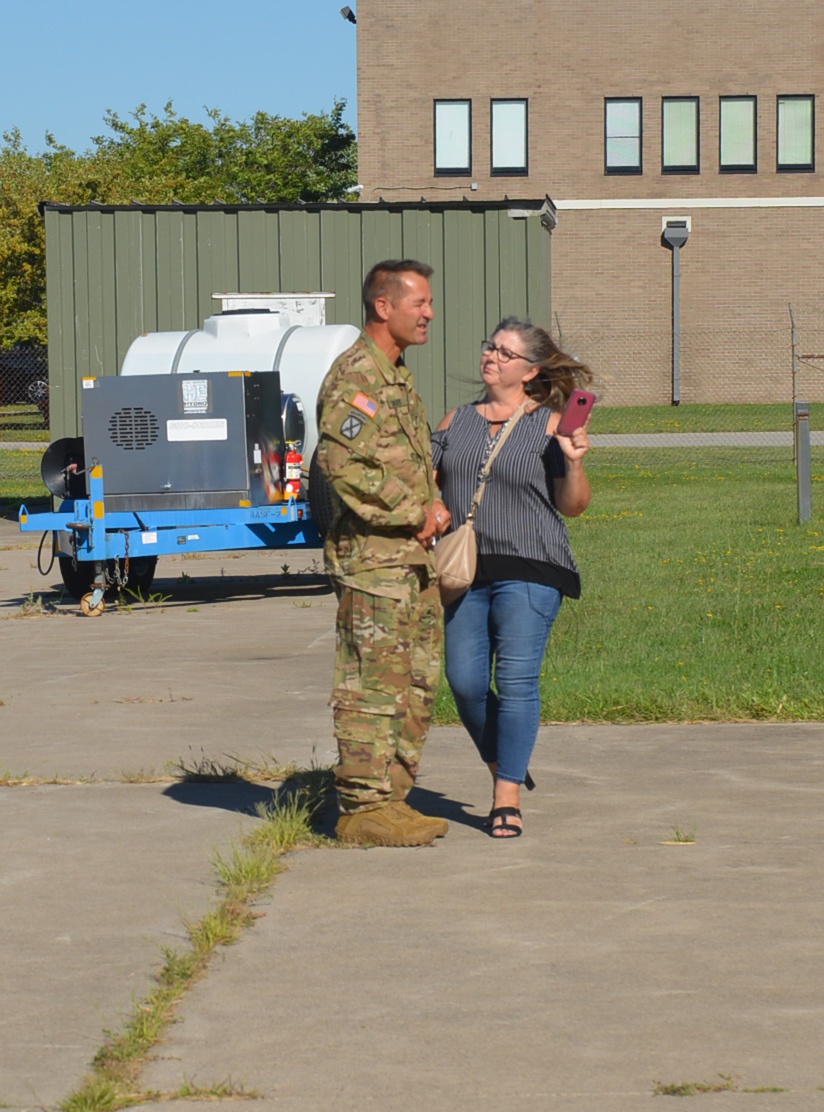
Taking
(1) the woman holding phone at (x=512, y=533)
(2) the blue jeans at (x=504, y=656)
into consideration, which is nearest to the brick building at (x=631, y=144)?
(1) the woman holding phone at (x=512, y=533)

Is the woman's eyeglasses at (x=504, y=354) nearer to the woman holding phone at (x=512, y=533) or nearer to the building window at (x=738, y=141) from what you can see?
the woman holding phone at (x=512, y=533)

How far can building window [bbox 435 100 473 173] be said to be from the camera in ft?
143

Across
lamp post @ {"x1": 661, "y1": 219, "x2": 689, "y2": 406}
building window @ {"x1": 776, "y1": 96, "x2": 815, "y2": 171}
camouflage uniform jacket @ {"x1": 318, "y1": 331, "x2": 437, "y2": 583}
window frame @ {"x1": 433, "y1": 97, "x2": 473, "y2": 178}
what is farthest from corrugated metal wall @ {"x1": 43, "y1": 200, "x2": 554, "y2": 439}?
building window @ {"x1": 776, "y1": 96, "x2": 815, "y2": 171}

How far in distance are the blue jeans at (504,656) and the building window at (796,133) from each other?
40109 mm

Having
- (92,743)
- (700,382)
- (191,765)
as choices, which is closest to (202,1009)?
(191,765)

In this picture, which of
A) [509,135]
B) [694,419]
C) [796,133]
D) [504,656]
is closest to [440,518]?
[504,656]

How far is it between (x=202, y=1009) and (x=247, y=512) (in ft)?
29.9

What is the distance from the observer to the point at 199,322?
2003cm

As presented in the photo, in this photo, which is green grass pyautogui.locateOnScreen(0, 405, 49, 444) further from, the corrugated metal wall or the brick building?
the corrugated metal wall

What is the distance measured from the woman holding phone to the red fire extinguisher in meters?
7.57

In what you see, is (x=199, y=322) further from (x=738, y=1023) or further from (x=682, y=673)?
(x=738, y=1023)

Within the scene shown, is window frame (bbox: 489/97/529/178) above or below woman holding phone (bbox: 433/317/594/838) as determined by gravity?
above

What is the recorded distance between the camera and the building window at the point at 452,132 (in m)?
43.7

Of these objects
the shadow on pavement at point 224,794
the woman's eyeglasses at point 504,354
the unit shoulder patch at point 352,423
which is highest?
the woman's eyeglasses at point 504,354
